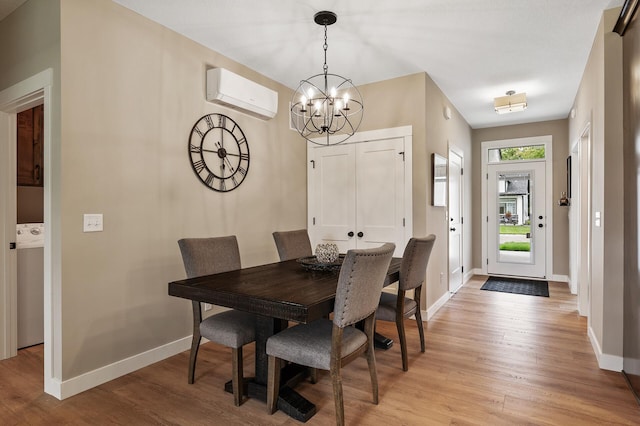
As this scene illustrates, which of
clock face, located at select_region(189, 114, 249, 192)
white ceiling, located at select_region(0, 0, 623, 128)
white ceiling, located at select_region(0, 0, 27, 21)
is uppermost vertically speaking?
white ceiling, located at select_region(0, 0, 623, 128)

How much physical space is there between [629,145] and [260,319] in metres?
2.76

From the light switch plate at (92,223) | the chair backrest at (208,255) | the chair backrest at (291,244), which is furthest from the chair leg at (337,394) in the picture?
the light switch plate at (92,223)

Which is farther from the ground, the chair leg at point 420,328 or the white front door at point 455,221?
the white front door at point 455,221

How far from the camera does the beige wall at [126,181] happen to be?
2357 mm

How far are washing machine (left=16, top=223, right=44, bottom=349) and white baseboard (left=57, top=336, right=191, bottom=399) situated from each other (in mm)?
1086

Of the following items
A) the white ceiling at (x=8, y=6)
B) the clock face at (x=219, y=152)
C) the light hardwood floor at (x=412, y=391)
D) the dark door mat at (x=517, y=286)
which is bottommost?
the light hardwood floor at (x=412, y=391)

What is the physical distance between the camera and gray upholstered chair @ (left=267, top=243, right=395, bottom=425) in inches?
73.7

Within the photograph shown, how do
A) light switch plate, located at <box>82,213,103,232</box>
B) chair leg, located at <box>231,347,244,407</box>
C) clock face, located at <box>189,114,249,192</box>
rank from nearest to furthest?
chair leg, located at <box>231,347,244,407</box>, light switch plate, located at <box>82,213,103,232</box>, clock face, located at <box>189,114,249,192</box>

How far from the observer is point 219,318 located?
2.43 m

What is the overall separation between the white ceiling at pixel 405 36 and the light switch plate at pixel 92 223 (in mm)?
1526

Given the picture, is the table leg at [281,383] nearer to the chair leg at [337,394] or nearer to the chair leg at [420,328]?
the chair leg at [337,394]

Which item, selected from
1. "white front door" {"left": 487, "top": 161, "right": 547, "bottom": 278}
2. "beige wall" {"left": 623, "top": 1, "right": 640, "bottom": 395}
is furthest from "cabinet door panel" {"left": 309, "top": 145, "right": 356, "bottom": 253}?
"white front door" {"left": 487, "top": 161, "right": 547, "bottom": 278}

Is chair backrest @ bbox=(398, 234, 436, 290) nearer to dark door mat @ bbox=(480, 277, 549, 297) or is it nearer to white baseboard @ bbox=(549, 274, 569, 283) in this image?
dark door mat @ bbox=(480, 277, 549, 297)

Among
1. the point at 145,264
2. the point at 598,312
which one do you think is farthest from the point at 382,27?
the point at 598,312
